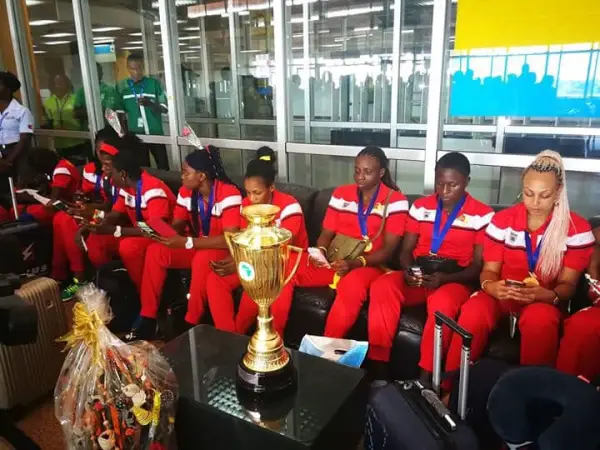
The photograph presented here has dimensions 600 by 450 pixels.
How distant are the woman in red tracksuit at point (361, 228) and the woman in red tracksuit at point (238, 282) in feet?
0.63

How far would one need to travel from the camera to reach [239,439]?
135 centimetres

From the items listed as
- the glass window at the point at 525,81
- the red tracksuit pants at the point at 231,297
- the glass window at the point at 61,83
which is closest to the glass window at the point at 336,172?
the glass window at the point at 525,81

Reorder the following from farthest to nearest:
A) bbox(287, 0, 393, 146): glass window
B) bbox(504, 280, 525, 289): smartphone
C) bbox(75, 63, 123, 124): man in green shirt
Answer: bbox(287, 0, 393, 146): glass window < bbox(75, 63, 123, 124): man in green shirt < bbox(504, 280, 525, 289): smartphone

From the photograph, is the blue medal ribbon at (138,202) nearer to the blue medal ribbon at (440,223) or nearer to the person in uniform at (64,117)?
the blue medal ribbon at (440,223)

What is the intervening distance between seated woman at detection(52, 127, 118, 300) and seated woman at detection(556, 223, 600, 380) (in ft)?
9.25

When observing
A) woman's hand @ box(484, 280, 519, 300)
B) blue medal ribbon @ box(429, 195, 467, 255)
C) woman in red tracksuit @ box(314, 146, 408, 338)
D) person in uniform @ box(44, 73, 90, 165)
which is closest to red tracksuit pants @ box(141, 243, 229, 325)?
woman in red tracksuit @ box(314, 146, 408, 338)

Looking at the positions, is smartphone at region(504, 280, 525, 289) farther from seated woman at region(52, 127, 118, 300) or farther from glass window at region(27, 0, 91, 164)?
glass window at region(27, 0, 91, 164)

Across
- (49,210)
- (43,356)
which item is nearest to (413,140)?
(49,210)

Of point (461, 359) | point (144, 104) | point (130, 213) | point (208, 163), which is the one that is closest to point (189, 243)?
point (208, 163)

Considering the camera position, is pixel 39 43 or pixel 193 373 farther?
pixel 39 43

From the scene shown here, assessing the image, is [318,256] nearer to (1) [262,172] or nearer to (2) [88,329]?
(1) [262,172]

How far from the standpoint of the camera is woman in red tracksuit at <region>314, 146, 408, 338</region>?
7.60 feet

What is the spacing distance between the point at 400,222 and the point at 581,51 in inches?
54.6

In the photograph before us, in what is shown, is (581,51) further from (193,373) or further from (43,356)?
(43,356)
